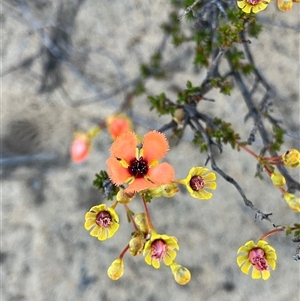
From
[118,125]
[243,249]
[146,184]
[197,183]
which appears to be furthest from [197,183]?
[118,125]

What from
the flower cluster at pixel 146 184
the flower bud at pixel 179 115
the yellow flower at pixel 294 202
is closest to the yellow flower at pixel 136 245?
the flower cluster at pixel 146 184

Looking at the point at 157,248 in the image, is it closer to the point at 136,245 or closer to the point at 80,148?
the point at 136,245

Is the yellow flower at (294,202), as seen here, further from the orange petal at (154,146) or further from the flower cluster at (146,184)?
the orange petal at (154,146)

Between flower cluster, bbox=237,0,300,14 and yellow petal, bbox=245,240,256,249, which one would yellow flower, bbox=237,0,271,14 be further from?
yellow petal, bbox=245,240,256,249

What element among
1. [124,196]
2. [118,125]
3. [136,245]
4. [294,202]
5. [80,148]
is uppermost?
[118,125]

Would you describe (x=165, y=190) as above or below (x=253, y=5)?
below

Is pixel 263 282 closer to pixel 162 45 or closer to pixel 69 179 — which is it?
pixel 69 179
